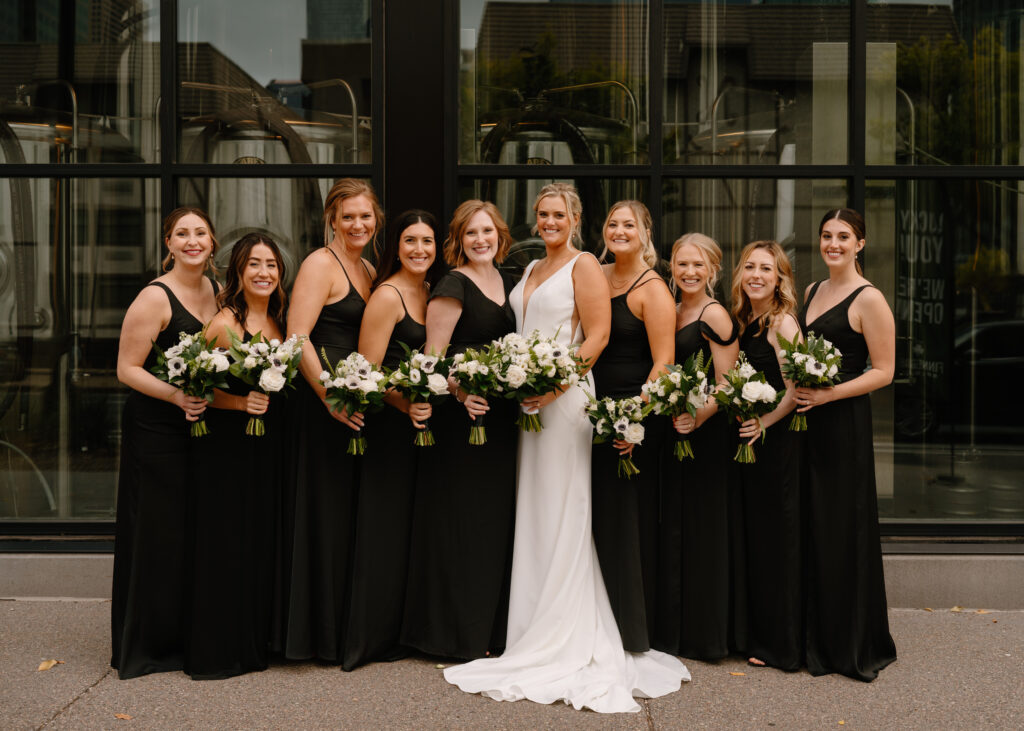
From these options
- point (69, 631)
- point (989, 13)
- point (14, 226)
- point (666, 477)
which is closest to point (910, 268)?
point (989, 13)

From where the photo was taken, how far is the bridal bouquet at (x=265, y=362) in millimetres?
4352

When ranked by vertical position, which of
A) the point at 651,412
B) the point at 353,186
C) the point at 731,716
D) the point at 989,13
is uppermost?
the point at 989,13

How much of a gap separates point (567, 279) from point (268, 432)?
1.78 m

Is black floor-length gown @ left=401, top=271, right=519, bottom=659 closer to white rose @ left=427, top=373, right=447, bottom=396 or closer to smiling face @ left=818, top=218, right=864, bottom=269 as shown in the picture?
white rose @ left=427, top=373, right=447, bottom=396

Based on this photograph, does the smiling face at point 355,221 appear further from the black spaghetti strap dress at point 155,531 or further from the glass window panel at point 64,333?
the glass window panel at point 64,333

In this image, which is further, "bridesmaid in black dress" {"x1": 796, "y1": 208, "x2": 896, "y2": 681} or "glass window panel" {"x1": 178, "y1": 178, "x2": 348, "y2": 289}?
"glass window panel" {"x1": 178, "y1": 178, "x2": 348, "y2": 289}

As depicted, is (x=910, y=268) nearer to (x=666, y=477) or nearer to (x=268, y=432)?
(x=666, y=477)

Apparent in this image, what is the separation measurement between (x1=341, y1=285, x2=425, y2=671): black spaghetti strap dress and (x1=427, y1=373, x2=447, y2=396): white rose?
0.37 meters

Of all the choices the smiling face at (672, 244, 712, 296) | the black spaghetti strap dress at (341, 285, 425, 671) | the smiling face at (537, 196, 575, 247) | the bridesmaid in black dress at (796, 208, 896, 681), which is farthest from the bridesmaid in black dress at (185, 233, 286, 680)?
the bridesmaid in black dress at (796, 208, 896, 681)

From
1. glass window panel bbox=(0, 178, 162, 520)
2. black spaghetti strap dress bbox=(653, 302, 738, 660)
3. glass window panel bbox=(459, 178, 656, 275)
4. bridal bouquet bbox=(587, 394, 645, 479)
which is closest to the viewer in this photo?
bridal bouquet bbox=(587, 394, 645, 479)

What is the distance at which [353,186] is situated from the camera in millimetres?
4918

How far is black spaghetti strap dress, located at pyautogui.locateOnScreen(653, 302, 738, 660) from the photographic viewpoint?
4.85m

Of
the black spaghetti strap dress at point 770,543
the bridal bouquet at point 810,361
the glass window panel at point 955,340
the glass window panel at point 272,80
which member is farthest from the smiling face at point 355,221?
the glass window panel at point 955,340

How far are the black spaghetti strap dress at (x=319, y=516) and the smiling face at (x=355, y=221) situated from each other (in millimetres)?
219
